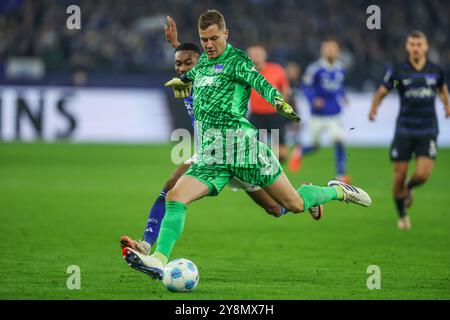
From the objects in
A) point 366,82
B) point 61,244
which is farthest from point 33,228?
point 366,82

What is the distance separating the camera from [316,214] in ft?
31.1

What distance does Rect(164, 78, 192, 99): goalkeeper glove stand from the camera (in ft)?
28.1

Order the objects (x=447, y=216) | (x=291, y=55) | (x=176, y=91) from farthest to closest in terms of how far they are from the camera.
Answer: (x=291, y=55) → (x=447, y=216) → (x=176, y=91)

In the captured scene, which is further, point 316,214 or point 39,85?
point 39,85

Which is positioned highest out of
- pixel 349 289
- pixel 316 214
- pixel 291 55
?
pixel 291 55

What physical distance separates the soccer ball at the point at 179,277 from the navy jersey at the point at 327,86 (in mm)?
11702

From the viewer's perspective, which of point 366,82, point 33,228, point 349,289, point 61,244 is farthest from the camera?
point 366,82

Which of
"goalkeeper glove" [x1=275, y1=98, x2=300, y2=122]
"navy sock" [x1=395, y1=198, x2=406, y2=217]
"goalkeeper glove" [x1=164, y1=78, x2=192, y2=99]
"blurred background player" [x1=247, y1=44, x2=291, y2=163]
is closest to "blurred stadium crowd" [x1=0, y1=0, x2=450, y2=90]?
"blurred background player" [x1=247, y1=44, x2=291, y2=163]

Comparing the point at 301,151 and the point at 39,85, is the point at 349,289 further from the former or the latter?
the point at 39,85

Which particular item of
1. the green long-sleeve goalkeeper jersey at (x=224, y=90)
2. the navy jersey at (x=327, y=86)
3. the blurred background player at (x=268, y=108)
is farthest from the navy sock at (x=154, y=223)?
the navy jersey at (x=327, y=86)

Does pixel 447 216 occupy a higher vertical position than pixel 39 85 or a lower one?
lower

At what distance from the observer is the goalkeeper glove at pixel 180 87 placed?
8570 millimetres

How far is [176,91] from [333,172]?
11.3m

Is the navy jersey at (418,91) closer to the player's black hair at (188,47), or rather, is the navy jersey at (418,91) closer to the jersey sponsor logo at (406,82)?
the jersey sponsor logo at (406,82)
